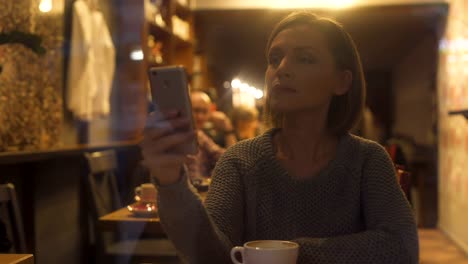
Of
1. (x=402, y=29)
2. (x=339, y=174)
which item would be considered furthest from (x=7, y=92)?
(x=402, y=29)

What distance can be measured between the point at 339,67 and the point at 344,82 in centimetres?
5

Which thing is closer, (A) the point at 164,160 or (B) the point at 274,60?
(A) the point at 164,160

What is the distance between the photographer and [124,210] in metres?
2.03

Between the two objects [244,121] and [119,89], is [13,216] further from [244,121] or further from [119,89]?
[244,121]

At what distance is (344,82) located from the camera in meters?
1.11

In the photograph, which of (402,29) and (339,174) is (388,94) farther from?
(339,174)

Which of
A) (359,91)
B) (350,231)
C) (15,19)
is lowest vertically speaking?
(350,231)

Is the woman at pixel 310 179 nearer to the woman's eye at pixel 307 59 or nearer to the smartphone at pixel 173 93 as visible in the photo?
the woman's eye at pixel 307 59

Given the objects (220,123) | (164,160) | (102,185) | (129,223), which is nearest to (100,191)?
(102,185)

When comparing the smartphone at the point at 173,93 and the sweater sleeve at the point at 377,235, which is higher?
the smartphone at the point at 173,93

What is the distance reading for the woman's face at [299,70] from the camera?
38.5 inches

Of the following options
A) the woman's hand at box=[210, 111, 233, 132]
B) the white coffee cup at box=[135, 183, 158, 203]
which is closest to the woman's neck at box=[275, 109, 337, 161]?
the white coffee cup at box=[135, 183, 158, 203]

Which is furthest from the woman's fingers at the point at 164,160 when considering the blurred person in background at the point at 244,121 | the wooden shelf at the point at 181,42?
the wooden shelf at the point at 181,42

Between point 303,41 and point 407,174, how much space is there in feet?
1.61
